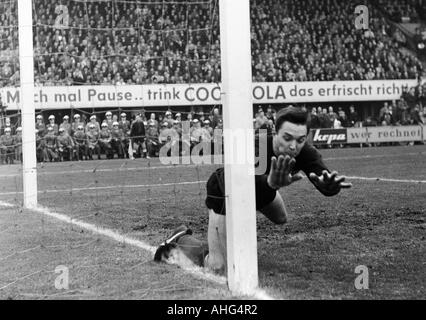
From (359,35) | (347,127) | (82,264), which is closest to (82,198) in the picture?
(82,264)

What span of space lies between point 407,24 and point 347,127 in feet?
36.5

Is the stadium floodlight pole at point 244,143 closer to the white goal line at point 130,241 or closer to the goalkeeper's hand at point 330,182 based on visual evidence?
the white goal line at point 130,241

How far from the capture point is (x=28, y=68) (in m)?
8.68

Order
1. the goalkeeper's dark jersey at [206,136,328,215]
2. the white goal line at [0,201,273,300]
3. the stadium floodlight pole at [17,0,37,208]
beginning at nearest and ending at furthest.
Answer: the white goal line at [0,201,273,300] < the goalkeeper's dark jersey at [206,136,328,215] < the stadium floodlight pole at [17,0,37,208]

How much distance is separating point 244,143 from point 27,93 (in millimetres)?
5495

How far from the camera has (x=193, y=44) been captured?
22.0m

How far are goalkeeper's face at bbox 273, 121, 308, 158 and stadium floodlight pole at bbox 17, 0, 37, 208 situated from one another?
479cm

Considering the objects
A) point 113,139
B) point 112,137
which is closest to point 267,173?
point 112,137

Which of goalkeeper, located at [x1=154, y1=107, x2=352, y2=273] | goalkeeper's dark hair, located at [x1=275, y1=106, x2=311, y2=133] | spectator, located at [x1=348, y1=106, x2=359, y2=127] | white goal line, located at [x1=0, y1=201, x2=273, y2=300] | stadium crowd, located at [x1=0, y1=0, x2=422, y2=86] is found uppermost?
stadium crowd, located at [x1=0, y1=0, x2=422, y2=86]

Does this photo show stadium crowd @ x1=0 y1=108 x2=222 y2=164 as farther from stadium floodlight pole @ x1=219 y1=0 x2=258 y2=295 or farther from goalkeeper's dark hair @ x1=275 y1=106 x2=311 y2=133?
stadium floodlight pole @ x1=219 y1=0 x2=258 y2=295

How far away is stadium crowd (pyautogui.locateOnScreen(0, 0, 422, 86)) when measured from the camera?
19125 mm

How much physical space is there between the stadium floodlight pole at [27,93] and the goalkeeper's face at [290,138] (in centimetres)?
479

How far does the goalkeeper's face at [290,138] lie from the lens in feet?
15.5

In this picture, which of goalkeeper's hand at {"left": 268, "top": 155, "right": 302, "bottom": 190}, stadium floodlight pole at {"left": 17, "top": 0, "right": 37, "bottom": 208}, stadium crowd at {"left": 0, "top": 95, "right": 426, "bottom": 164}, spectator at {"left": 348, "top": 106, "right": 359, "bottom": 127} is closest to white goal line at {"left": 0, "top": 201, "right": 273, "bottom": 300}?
stadium floodlight pole at {"left": 17, "top": 0, "right": 37, "bottom": 208}
